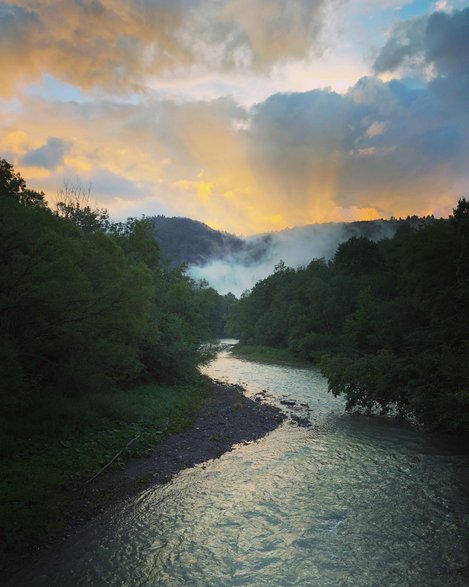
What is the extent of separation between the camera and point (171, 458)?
17875 millimetres

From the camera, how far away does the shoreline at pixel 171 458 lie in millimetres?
12061

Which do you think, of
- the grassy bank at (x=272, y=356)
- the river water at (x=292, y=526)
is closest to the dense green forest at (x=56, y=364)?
the river water at (x=292, y=526)

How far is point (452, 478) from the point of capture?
15.6 m

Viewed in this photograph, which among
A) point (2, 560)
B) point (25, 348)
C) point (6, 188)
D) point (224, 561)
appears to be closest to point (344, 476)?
point (224, 561)

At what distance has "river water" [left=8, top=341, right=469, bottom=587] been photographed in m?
10.0

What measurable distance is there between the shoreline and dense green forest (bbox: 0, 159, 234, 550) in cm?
52

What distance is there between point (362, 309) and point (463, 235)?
756 inches

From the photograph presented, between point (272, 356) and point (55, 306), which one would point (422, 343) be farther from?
point (272, 356)

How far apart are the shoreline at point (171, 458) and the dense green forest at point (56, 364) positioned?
0.52 m

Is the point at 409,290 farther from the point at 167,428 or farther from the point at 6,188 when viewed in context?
the point at 6,188

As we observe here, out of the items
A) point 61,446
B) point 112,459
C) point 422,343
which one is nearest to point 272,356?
point 422,343

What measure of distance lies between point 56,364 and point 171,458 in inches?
274

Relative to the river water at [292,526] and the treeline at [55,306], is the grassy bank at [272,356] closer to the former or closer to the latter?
the treeline at [55,306]

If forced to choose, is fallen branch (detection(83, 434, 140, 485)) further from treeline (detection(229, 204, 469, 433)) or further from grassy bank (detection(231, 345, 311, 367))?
grassy bank (detection(231, 345, 311, 367))
